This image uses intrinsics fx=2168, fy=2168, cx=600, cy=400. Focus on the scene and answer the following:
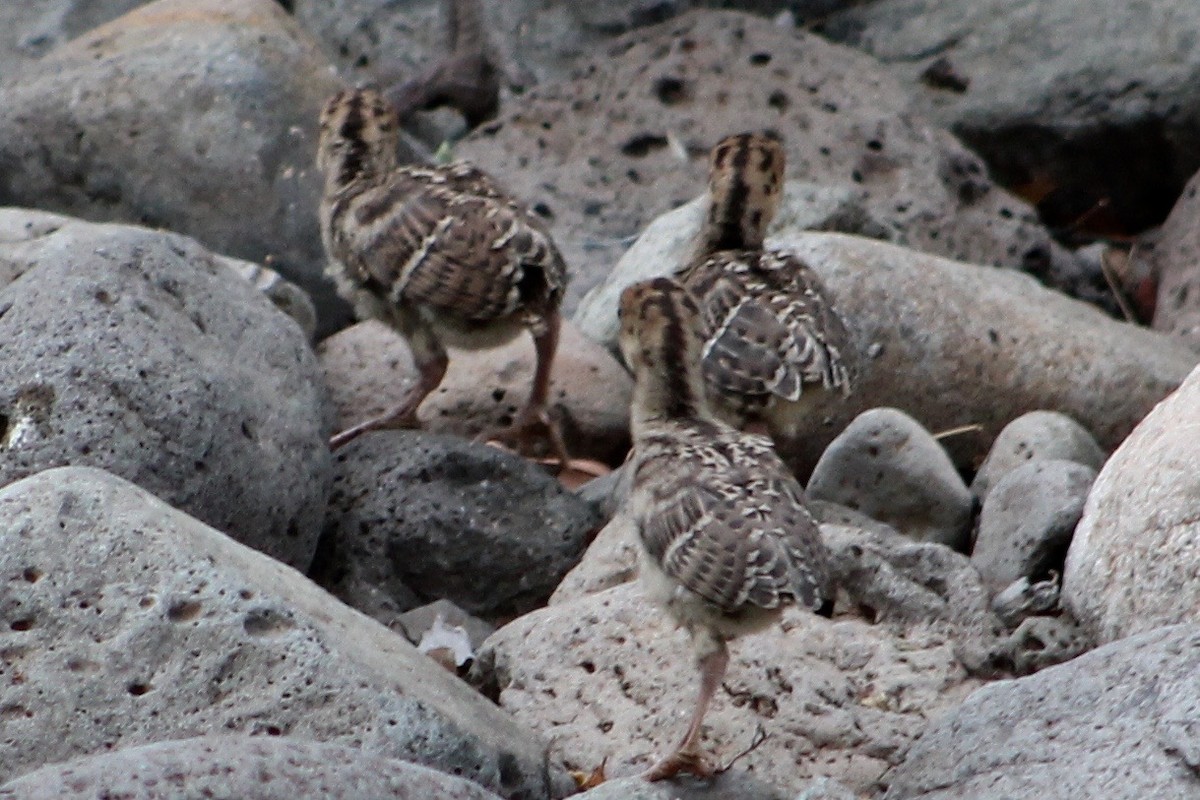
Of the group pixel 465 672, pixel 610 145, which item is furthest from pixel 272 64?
pixel 465 672

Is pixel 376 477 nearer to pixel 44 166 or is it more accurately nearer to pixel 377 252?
pixel 377 252

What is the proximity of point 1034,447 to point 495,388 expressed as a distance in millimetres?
2593

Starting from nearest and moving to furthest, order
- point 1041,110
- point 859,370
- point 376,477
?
point 376,477 → point 859,370 → point 1041,110

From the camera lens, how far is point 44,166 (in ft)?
35.8

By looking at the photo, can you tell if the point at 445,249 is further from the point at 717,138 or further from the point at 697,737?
the point at 697,737

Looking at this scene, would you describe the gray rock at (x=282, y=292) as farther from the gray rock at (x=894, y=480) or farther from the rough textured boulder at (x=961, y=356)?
the gray rock at (x=894, y=480)

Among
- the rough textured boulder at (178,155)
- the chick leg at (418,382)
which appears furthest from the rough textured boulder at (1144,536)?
the rough textured boulder at (178,155)

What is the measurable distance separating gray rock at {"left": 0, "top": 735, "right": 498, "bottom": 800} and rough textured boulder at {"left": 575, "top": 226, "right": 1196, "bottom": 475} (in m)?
4.50

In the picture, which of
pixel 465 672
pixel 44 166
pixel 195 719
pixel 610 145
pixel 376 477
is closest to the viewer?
pixel 195 719

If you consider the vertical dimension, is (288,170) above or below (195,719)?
below

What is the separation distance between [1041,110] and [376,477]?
19.5ft

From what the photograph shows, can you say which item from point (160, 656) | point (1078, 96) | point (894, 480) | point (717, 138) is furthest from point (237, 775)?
point (1078, 96)

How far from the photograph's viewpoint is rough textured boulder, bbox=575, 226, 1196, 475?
959cm

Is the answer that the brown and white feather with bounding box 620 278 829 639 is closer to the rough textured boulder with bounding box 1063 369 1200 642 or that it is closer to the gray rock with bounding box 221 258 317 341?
the rough textured boulder with bounding box 1063 369 1200 642
